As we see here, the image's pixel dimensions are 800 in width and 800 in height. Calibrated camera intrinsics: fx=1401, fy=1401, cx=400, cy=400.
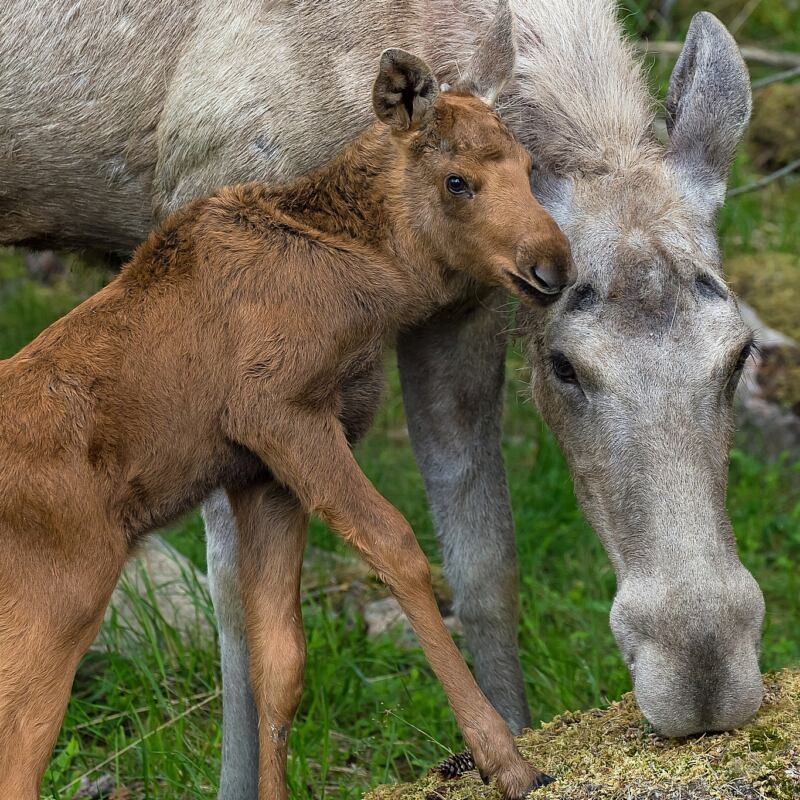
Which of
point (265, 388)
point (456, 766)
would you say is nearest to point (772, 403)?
point (456, 766)

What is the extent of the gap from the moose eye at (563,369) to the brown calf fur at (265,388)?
37cm

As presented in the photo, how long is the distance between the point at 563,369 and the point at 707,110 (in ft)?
3.31

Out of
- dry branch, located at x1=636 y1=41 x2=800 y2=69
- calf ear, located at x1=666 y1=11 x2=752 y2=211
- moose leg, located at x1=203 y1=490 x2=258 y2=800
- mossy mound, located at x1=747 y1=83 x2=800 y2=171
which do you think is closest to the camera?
calf ear, located at x1=666 y1=11 x2=752 y2=211

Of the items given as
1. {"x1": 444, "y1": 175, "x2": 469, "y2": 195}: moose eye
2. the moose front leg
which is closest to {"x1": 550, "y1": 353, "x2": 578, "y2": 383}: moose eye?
{"x1": 444, "y1": 175, "x2": 469, "y2": 195}: moose eye

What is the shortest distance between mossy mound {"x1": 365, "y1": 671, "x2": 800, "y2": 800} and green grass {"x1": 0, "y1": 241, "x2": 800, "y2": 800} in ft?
1.71

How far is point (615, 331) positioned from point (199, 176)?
153 cm

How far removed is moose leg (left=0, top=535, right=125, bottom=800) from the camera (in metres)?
3.52

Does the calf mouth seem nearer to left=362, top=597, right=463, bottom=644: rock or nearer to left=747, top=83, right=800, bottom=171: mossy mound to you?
left=362, top=597, right=463, bottom=644: rock

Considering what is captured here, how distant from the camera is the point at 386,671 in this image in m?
5.91

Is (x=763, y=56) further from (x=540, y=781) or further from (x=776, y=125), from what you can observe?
(x=540, y=781)

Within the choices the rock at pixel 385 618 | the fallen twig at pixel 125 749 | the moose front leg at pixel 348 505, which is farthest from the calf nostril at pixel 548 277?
the rock at pixel 385 618

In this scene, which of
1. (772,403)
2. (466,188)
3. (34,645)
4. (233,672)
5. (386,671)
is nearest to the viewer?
(34,645)

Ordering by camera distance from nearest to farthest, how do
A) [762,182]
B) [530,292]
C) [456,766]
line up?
[530,292], [456,766], [762,182]

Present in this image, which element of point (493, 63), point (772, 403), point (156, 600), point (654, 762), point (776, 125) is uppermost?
point (493, 63)
